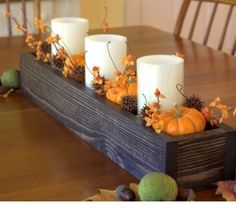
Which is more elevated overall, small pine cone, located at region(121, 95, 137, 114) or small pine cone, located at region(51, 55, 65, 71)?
small pine cone, located at region(51, 55, 65, 71)

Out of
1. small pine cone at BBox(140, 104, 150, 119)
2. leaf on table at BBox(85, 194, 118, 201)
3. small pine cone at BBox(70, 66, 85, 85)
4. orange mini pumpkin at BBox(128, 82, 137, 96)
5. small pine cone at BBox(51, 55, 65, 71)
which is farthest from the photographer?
small pine cone at BBox(51, 55, 65, 71)

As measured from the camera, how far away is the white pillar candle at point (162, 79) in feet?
3.58

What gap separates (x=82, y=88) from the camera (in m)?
1.31

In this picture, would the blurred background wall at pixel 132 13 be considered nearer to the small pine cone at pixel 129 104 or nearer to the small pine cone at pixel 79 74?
the small pine cone at pixel 79 74

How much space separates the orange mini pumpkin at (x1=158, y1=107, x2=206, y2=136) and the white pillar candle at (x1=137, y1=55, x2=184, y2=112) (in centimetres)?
4

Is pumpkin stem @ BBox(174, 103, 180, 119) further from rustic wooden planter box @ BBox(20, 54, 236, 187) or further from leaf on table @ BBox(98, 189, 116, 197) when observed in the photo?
leaf on table @ BBox(98, 189, 116, 197)

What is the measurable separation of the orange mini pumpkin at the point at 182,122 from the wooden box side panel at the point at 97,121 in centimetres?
3

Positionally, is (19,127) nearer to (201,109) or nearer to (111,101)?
(111,101)

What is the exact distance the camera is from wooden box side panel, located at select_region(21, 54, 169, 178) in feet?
3.46

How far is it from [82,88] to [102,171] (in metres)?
0.24

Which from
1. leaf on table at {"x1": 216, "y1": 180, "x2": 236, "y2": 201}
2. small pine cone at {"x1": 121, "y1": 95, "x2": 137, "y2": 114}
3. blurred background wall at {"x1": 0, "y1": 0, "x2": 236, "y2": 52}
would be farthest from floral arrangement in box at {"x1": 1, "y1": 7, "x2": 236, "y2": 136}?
blurred background wall at {"x1": 0, "y1": 0, "x2": 236, "y2": 52}

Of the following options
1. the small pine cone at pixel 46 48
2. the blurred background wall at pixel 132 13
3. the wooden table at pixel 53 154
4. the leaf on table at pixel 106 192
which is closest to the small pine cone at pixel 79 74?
the wooden table at pixel 53 154

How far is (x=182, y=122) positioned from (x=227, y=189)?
0.14 meters

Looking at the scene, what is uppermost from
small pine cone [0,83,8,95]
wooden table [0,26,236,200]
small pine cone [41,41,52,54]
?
small pine cone [41,41,52,54]
